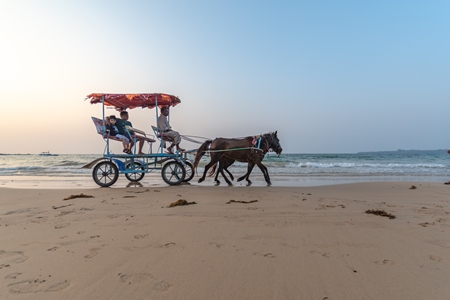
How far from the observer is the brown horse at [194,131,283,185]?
436 inches

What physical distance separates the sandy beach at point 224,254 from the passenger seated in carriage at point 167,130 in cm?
508

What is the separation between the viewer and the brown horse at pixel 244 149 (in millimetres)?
11078

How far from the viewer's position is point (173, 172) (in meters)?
10.5

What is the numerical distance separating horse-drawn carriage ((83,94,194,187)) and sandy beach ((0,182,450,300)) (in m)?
4.91

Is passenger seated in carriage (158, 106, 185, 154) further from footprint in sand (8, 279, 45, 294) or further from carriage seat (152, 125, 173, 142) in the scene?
footprint in sand (8, 279, 45, 294)

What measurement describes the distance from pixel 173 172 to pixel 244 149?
8.97 feet

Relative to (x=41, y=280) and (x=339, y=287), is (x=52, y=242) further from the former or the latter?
(x=339, y=287)

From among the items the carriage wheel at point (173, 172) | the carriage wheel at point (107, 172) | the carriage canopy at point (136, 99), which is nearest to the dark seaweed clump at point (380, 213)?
the carriage wheel at point (173, 172)

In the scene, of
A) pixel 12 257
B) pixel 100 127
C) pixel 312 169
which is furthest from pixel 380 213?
pixel 312 169

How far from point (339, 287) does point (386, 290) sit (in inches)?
13.8

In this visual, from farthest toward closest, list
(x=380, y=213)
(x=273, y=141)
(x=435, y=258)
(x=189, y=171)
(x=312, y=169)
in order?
1. (x=312, y=169)
2. (x=189, y=171)
3. (x=273, y=141)
4. (x=380, y=213)
5. (x=435, y=258)

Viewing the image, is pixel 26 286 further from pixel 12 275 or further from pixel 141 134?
pixel 141 134

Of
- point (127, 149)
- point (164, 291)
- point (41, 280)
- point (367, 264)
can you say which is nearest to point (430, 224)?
point (367, 264)

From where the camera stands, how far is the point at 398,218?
4.83 meters
